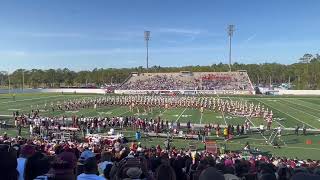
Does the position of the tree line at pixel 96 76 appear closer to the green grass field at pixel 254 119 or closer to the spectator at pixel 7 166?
the green grass field at pixel 254 119

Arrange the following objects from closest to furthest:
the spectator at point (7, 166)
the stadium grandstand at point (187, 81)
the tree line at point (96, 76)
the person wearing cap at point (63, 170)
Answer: the person wearing cap at point (63, 170)
the spectator at point (7, 166)
the stadium grandstand at point (187, 81)
the tree line at point (96, 76)

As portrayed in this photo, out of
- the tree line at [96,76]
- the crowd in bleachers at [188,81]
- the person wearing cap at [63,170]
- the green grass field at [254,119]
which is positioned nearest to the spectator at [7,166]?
the person wearing cap at [63,170]

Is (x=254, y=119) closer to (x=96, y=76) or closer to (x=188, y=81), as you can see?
(x=188, y=81)

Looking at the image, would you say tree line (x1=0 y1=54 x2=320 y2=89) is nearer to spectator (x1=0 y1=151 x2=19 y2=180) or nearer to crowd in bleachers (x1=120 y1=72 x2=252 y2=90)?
crowd in bleachers (x1=120 y1=72 x2=252 y2=90)

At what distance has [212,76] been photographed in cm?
9300

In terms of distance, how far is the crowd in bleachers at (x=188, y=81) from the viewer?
273 feet

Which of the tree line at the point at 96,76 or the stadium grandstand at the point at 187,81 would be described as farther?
the tree line at the point at 96,76

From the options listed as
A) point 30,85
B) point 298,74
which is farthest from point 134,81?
point 298,74

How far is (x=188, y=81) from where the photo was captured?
302 ft

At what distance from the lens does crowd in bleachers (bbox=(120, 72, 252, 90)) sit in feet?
273

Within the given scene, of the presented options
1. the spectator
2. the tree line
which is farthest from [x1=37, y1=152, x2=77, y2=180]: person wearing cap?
the tree line

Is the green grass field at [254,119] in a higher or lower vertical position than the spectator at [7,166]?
lower

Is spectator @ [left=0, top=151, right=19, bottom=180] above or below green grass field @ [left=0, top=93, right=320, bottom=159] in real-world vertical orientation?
above

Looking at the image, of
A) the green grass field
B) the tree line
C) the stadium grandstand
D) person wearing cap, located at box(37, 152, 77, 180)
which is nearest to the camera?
person wearing cap, located at box(37, 152, 77, 180)
